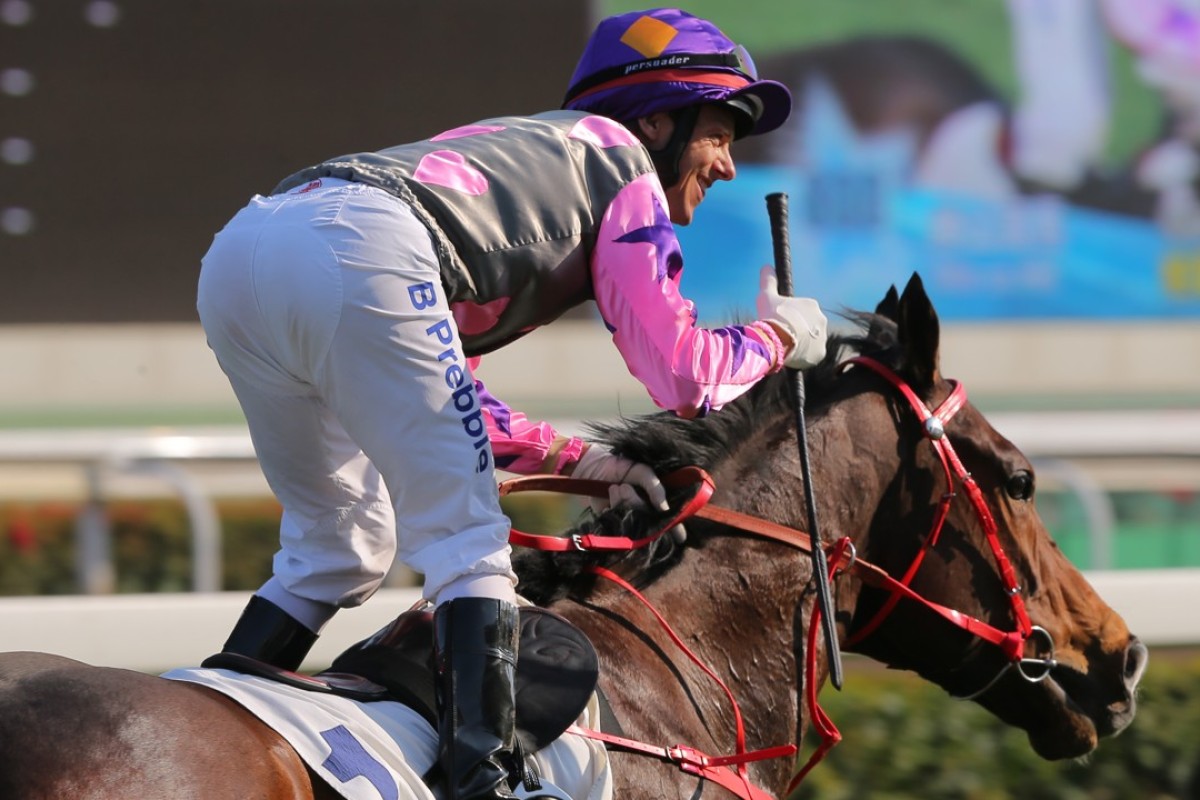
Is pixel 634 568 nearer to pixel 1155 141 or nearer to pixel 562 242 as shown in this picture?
pixel 562 242

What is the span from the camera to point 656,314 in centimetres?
224

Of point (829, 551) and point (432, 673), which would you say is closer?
point (432, 673)

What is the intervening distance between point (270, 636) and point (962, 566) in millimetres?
1146

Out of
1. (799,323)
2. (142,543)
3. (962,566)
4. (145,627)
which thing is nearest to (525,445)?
(799,323)

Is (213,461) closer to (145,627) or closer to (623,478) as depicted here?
(145,627)

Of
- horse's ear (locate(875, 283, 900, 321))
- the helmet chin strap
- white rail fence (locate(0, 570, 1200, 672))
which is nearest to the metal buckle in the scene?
horse's ear (locate(875, 283, 900, 321))

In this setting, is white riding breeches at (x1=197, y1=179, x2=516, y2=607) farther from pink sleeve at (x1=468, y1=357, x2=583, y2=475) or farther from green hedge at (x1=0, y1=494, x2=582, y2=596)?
green hedge at (x1=0, y1=494, x2=582, y2=596)

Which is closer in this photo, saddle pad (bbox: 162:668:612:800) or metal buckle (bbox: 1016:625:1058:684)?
saddle pad (bbox: 162:668:612:800)

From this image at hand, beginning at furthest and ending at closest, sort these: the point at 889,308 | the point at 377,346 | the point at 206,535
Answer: the point at 206,535
the point at 889,308
the point at 377,346

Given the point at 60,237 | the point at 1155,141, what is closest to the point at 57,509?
the point at 60,237

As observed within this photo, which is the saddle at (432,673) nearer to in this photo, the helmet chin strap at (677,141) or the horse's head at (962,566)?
the horse's head at (962,566)

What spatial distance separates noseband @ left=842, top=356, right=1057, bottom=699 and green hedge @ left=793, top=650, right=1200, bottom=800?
1425mm

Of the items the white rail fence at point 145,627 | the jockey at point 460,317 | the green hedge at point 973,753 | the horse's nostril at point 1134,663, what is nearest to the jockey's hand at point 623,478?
the jockey at point 460,317

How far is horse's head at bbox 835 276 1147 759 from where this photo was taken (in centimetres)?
265
